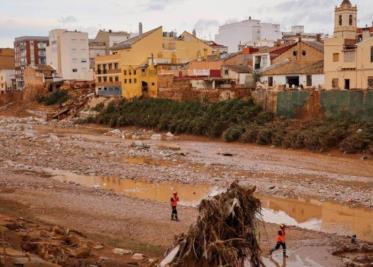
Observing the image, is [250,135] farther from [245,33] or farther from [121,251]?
[245,33]

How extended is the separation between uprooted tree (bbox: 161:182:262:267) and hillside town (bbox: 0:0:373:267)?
22 millimetres

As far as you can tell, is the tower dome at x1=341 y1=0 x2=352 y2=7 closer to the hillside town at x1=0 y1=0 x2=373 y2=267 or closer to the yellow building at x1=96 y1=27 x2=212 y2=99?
the hillside town at x1=0 y1=0 x2=373 y2=267

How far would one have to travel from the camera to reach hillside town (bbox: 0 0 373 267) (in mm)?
13758

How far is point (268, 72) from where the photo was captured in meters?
48.9

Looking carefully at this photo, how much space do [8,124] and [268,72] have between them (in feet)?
111

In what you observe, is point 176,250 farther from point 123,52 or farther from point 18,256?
point 123,52

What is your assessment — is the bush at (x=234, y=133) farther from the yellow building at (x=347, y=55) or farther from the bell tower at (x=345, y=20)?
the bell tower at (x=345, y=20)

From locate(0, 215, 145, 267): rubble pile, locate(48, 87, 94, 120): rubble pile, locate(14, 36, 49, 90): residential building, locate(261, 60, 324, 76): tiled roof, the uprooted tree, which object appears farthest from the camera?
locate(14, 36, 49, 90): residential building

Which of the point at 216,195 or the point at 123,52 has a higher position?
the point at 123,52

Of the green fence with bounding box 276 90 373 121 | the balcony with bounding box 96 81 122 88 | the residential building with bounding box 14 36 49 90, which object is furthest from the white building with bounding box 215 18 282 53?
the green fence with bounding box 276 90 373 121

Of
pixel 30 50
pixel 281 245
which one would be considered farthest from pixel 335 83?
pixel 30 50

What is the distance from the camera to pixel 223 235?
8.31 m

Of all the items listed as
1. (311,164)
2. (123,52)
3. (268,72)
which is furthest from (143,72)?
(311,164)

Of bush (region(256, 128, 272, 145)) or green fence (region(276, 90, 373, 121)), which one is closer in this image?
green fence (region(276, 90, 373, 121))
